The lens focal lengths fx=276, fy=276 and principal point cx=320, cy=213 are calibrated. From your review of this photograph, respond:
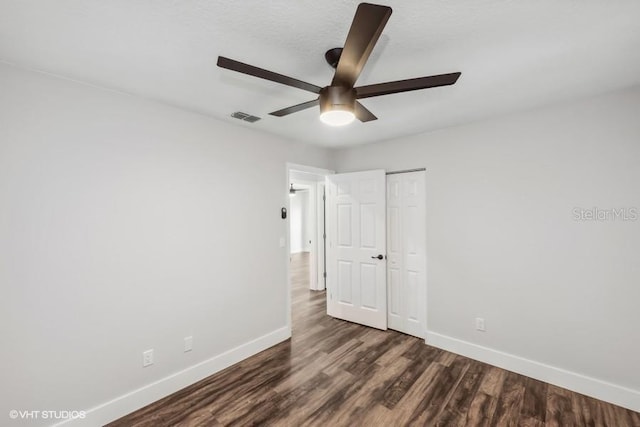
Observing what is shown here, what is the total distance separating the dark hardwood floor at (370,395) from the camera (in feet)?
6.94

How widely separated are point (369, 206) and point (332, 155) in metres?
1.04

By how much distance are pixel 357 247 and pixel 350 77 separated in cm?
282

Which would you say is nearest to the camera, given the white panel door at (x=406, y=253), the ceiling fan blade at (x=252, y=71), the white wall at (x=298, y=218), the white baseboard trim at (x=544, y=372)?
the ceiling fan blade at (x=252, y=71)

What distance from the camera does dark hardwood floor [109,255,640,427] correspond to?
2.12 metres

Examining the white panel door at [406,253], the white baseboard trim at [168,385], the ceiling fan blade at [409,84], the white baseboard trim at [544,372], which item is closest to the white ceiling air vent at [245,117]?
the ceiling fan blade at [409,84]

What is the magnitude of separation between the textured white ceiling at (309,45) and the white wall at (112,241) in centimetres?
32

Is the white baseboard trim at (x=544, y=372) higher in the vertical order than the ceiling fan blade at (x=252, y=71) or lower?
lower

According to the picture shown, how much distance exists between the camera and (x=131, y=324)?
2260mm

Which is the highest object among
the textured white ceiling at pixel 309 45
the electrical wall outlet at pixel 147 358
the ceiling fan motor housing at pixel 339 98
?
the textured white ceiling at pixel 309 45

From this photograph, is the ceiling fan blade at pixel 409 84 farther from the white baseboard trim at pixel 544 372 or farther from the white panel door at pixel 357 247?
the white baseboard trim at pixel 544 372

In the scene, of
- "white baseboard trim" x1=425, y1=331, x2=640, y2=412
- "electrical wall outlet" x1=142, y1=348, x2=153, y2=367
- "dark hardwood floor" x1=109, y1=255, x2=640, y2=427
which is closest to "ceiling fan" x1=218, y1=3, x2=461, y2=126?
"dark hardwood floor" x1=109, y1=255, x2=640, y2=427

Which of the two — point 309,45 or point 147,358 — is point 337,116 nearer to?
point 309,45

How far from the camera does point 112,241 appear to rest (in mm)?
2176

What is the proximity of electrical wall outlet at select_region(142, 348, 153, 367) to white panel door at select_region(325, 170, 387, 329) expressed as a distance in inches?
97.0
